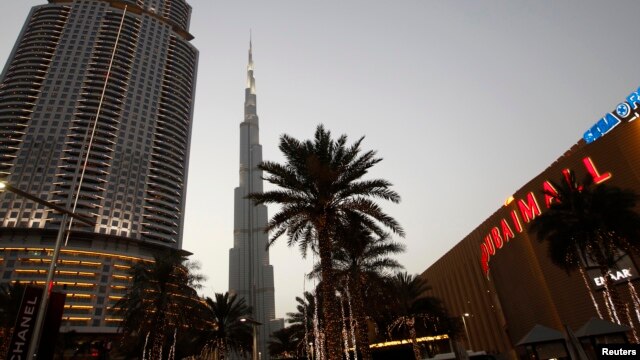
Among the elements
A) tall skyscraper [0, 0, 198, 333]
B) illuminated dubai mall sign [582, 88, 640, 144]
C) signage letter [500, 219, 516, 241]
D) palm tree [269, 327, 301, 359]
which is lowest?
palm tree [269, 327, 301, 359]

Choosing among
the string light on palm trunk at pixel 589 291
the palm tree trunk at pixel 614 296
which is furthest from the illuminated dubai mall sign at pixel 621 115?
the palm tree trunk at pixel 614 296

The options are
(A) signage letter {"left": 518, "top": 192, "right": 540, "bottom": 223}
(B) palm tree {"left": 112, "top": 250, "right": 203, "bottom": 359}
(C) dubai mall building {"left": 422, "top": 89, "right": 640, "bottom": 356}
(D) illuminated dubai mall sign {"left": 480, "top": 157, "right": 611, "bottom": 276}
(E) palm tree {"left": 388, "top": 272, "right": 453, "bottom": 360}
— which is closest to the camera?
(C) dubai mall building {"left": 422, "top": 89, "right": 640, "bottom": 356}

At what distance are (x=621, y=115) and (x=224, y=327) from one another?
39.3 meters

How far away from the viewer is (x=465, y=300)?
161 feet

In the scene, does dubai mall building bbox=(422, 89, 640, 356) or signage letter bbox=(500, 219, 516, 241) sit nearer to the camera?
dubai mall building bbox=(422, 89, 640, 356)

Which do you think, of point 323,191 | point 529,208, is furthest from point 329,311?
point 529,208

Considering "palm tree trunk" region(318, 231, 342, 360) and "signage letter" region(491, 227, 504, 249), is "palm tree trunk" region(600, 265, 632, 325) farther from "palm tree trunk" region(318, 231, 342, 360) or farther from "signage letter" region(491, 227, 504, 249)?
"signage letter" region(491, 227, 504, 249)

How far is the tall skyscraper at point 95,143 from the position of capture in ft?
277

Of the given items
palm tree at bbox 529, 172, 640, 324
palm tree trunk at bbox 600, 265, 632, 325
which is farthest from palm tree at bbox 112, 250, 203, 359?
palm tree trunk at bbox 600, 265, 632, 325

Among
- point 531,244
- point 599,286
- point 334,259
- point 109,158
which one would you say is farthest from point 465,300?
point 109,158

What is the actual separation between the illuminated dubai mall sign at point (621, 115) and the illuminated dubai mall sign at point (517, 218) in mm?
2782

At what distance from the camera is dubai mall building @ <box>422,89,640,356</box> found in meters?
24.3

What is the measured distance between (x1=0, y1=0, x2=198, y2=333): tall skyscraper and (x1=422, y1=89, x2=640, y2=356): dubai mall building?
242 ft

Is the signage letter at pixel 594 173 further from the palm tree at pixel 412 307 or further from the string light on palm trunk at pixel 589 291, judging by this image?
the palm tree at pixel 412 307
